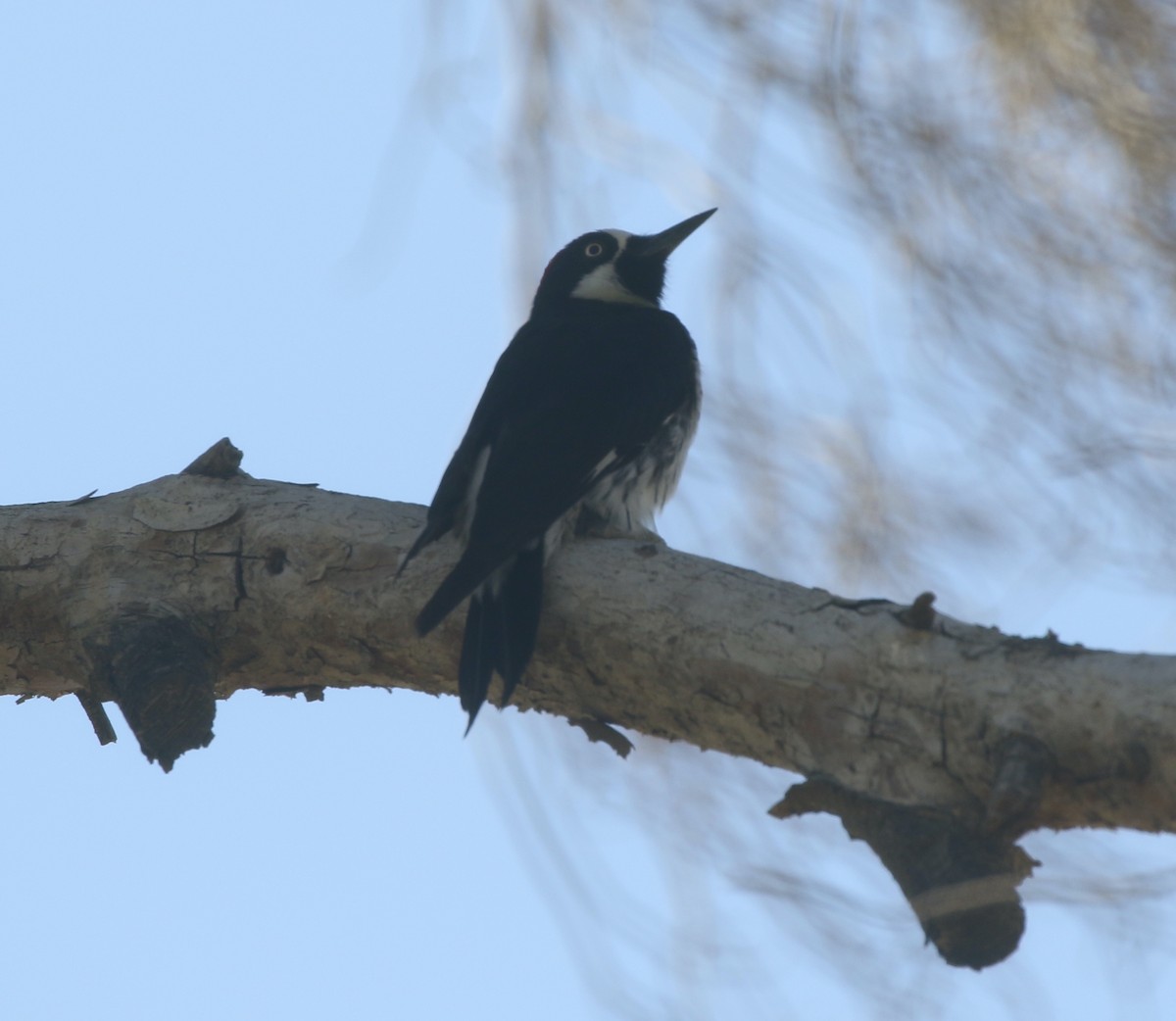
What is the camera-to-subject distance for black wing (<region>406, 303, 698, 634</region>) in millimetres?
3143

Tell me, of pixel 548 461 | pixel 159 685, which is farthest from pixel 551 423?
pixel 159 685

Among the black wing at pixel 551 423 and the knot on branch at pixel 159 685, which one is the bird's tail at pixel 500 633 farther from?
the knot on branch at pixel 159 685

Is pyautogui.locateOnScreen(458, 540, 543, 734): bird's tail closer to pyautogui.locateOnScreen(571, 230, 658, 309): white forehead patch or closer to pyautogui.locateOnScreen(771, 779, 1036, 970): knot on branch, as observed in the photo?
pyautogui.locateOnScreen(771, 779, 1036, 970): knot on branch

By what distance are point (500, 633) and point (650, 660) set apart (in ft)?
1.05

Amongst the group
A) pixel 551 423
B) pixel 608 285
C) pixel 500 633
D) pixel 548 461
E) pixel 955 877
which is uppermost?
pixel 608 285

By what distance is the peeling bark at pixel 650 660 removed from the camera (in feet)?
7.57

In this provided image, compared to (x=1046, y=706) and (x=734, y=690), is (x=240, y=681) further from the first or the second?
(x=1046, y=706)

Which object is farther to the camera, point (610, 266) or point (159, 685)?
point (610, 266)

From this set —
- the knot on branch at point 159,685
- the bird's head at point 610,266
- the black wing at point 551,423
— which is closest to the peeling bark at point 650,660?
the knot on branch at point 159,685

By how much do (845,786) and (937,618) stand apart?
0.30m

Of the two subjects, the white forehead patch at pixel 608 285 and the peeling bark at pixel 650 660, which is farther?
the white forehead patch at pixel 608 285

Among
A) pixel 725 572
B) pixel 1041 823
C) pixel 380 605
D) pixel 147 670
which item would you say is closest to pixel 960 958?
pixel 1041 823

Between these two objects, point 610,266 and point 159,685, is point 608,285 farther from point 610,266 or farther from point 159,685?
point 159,685

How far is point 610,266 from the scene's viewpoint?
527 centimetres
